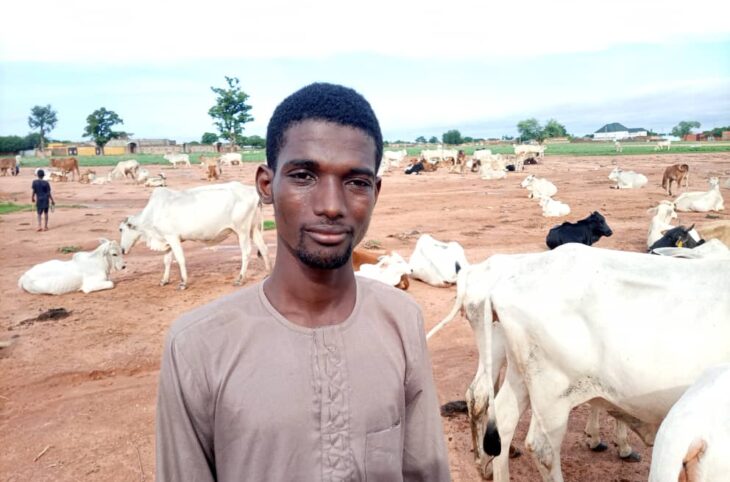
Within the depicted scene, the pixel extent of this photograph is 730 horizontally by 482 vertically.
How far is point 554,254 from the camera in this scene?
157 inches

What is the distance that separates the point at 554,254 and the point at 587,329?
1.99ft

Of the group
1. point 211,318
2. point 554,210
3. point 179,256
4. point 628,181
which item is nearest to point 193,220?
point 179,256

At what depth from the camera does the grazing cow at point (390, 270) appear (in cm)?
896

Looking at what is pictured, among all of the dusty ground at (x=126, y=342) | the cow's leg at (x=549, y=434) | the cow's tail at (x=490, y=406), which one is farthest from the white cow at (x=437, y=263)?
the cow's leg at (x=549, y=434)

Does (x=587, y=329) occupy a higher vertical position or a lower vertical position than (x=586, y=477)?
higher

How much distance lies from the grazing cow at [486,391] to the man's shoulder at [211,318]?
272cm

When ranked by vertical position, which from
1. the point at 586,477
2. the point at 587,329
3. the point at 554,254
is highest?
the point at 554,254

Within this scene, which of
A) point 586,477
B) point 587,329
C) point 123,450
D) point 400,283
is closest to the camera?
point 587,329

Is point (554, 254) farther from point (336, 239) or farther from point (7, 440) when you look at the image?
point (7, 440)

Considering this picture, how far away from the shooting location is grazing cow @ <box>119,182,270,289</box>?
33.3 feet

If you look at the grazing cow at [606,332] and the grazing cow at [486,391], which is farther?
the grazing cow at [486,391]

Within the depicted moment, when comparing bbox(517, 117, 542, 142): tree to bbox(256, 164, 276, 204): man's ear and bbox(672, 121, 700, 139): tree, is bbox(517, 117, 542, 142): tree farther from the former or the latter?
bbox(256, 164, 276, 204): man's ear

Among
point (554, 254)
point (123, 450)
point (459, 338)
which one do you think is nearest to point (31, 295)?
point (123, 450)

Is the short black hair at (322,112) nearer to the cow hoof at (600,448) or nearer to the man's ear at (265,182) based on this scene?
the man's ear at (265,182)
